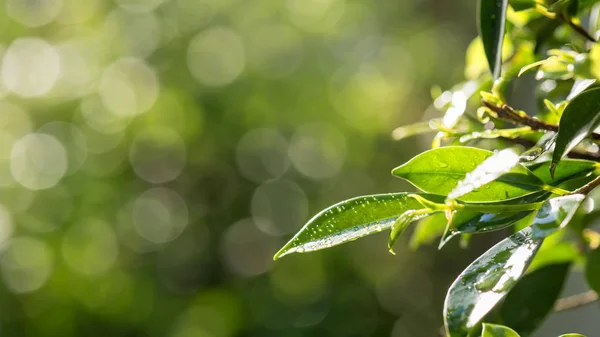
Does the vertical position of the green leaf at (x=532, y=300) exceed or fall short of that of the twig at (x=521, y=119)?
it falls short

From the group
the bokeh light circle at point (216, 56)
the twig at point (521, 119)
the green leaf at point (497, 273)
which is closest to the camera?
the green leaf at point (497, 273)

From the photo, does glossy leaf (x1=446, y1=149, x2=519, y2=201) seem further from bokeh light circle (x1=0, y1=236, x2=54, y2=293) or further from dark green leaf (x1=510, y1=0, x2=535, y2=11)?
bokeh light circle (x1=0, y1=236, x2=54, y2=293)

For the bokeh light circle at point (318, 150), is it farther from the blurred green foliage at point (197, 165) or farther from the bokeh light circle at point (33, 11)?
the bokeh light circle at point (33, 11)

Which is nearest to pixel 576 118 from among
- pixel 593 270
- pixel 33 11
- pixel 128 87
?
pixel 593 270

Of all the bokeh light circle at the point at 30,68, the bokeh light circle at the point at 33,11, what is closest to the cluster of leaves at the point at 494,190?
the bokeh light circle at the point at 30,68

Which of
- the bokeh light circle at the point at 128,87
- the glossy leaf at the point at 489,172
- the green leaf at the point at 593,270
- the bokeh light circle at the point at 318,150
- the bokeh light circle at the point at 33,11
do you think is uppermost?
the glossy leaf at the point at 489,172

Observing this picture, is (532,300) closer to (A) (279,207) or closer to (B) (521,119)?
(B) (521,119)

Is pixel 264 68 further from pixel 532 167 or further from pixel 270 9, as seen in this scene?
pixel 532 167
